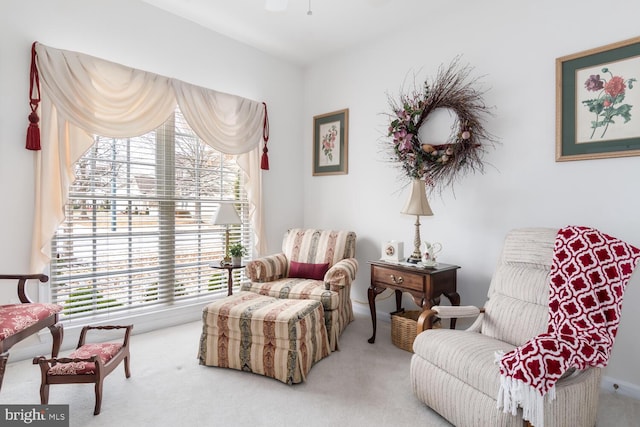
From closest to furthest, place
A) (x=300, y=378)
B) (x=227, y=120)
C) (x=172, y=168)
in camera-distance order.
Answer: (x=300, y=378) < (x=172, y=168) < (x=227, y=120)

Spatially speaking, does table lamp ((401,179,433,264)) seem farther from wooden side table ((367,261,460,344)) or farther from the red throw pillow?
the red throw pillow

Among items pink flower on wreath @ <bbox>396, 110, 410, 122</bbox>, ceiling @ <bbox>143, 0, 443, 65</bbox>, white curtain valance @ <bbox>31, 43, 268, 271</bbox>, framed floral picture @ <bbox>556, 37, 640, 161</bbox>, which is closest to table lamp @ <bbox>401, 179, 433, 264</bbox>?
pink flower on wreath @ <bbox>396, 110, 410, 122</bbox>

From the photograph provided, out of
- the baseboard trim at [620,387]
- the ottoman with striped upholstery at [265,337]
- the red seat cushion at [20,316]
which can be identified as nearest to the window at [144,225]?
the red seat cushion at [20,316]

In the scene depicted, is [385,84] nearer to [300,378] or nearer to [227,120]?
[227,120]

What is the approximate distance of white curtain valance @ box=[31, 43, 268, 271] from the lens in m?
2.58

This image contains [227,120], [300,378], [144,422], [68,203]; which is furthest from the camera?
[227,120]

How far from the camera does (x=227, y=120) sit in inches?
144

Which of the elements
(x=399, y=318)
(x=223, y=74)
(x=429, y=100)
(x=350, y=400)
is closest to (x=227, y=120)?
(x=223, y=74)

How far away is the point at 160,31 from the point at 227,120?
97 cm

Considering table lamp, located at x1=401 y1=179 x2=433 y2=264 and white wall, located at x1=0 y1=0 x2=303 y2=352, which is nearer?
white wall, located at x1=0 y1=0 x2=303 y2=352

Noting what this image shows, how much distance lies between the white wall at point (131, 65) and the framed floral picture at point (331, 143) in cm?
28

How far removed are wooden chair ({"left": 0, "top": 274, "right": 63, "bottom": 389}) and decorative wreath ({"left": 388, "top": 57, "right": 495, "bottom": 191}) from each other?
288cm

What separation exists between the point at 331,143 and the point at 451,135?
145 cm

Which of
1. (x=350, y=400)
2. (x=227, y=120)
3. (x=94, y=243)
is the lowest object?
(x=350, y=400)
